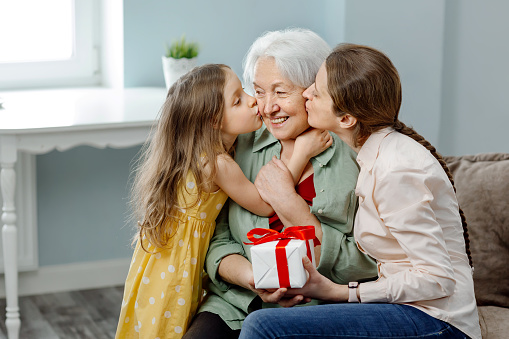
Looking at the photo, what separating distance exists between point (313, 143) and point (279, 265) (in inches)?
16.4

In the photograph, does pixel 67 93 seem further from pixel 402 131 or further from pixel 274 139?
pixel 402 131

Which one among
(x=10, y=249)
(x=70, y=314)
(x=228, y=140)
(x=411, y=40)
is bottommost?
(x=70, y=314)

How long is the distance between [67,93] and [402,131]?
2.00m

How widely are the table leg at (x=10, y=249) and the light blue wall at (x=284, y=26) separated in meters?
0.47

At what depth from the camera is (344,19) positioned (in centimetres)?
342

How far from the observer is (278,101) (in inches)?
80.3

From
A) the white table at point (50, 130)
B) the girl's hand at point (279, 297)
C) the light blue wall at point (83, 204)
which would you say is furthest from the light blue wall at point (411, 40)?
the girl's hand at point (279, 297)

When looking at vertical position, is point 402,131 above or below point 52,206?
above

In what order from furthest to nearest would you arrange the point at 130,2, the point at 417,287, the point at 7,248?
the point at 130,2 → the point at 7,248 → the point at 417,287

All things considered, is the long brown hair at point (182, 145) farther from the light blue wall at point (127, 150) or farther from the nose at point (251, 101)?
the light blue wall at point (127, 150)

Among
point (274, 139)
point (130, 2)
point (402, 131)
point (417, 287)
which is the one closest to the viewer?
point (417, 287)

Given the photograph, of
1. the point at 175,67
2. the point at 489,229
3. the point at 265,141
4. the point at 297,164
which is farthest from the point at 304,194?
the point at 175,67

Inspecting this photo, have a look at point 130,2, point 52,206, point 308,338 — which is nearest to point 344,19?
point 130,2

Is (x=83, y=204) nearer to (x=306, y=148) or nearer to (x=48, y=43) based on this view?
(x=48, y=43)
